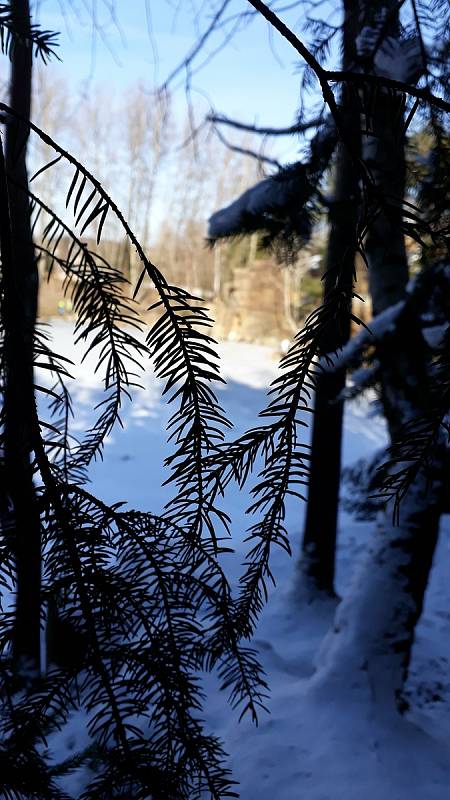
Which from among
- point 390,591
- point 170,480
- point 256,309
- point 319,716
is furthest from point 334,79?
point 256,309

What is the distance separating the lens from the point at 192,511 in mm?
512

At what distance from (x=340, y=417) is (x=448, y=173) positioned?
370cm

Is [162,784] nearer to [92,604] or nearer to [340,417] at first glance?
[92,604]

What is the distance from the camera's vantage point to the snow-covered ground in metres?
2.00

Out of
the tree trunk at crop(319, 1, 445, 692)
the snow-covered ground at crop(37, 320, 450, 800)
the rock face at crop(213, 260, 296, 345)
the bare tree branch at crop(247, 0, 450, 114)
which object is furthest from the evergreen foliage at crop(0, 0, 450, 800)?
the rock face at crop(213, 260, 296, 345)

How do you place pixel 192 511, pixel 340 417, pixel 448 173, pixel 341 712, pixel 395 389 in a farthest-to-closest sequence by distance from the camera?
pixel 340 417, pixel 395 389, pixel 341 712, pixel 448 173, pixel 192 511

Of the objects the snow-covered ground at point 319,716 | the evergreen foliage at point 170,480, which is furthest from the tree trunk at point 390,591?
the evergreen foliage at point 170,480

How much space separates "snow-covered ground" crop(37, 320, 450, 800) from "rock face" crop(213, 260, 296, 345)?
43.6ft

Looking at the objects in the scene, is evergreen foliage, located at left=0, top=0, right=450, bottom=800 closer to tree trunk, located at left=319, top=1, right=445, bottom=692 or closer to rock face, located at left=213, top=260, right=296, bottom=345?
tree trunk, located at left=319, top=1, right=445, bottom=692

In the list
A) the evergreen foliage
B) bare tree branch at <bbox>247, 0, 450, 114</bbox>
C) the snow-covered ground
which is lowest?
the snow-covered ground

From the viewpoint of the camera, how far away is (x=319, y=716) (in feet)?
7.66

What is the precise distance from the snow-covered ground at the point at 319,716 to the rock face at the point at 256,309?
13284mm

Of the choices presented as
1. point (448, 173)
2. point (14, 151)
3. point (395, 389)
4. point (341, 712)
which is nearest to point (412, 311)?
point (395, 389)

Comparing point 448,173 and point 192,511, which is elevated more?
point 448,173
